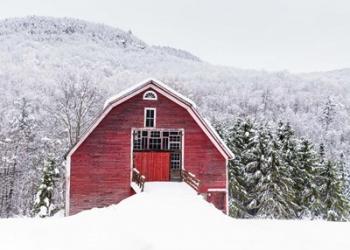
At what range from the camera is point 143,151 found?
71.5ft

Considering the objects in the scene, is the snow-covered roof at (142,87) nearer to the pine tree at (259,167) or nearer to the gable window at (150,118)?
the gable window at (150,118)

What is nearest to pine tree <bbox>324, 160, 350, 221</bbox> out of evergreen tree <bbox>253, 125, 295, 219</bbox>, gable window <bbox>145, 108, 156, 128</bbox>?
evergreen tree <bbox>253, 125, 295, 219</bbox>

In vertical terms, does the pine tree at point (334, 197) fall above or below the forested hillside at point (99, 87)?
below

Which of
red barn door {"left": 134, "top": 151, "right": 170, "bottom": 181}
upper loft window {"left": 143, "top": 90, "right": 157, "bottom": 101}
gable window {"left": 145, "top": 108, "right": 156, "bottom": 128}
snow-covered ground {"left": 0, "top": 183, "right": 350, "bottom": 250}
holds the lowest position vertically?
snow-covered ground {"left": 0, "top": 183, "right": 350, "bottom": 250}

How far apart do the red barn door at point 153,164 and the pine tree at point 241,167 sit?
15.9 m

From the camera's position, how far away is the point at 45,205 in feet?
107

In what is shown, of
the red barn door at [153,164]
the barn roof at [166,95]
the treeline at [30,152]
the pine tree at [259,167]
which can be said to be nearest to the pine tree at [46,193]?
the treeline at [30,152]

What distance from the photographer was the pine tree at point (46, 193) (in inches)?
1275

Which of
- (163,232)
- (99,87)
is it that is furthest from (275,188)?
(99,87)

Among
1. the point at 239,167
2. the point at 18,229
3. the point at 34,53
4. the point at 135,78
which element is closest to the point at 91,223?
the point at 18,229

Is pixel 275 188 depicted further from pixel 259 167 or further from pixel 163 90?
pixel 163 90

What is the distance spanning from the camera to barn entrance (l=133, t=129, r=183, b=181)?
71.5 feet

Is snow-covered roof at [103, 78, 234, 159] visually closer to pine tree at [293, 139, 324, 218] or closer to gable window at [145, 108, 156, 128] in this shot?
gable window at [145, 108, 156, 128]

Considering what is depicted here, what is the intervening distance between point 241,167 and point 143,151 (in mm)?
18516
